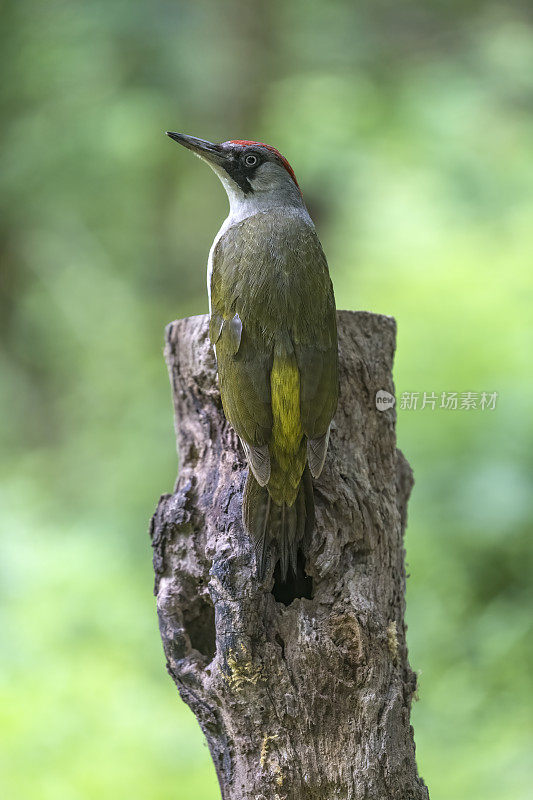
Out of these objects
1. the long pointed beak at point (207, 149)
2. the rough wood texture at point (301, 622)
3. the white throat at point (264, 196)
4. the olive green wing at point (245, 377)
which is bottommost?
the rough wood texture at point (301, 622)

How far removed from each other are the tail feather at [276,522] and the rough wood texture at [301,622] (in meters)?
0.04

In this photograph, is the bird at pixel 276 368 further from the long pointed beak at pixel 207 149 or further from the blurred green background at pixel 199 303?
the blurred green background at pixel 199 303

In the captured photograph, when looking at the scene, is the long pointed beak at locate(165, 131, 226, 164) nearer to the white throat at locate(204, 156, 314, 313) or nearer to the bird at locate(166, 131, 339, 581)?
the white throat at locate(204, 156, 314, 313)

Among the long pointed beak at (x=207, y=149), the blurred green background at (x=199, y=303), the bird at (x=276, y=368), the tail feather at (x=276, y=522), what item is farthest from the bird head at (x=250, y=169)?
the blurred green background at (x=199, y=303)

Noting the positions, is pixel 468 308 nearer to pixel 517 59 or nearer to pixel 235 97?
pixel 517 59

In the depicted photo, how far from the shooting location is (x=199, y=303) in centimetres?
514

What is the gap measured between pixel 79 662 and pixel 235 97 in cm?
346

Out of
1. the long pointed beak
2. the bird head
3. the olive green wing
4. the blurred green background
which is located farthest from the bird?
the blurred green background

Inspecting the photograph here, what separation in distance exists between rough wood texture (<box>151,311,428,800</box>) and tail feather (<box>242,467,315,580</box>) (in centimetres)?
4

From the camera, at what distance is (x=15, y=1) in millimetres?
4969

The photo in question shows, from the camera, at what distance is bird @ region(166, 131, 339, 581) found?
6.56ft

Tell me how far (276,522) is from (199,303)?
10.7 ft

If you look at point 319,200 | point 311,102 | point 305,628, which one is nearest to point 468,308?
point 319,200

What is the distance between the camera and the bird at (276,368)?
6.56 ft
